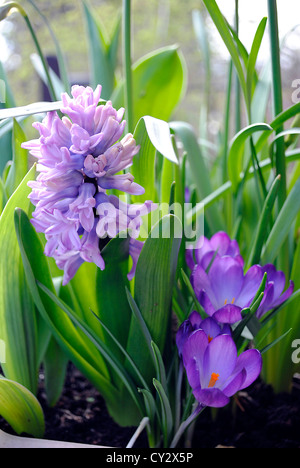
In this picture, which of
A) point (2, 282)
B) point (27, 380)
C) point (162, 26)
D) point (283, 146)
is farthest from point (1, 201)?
point (162, 26)

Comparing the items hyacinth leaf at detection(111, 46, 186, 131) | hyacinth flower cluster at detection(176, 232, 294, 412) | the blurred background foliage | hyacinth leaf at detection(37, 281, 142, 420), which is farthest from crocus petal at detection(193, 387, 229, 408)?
the blurred background foliage

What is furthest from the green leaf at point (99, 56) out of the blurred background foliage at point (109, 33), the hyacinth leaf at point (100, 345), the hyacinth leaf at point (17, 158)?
the blurred background foliage at point (109, 33)

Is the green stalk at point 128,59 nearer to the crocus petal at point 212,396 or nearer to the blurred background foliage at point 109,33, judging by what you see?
the crocus petal at point 212,396

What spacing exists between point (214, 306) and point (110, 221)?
6.2 inches

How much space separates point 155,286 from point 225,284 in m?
0.08

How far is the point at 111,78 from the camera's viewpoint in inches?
30.1

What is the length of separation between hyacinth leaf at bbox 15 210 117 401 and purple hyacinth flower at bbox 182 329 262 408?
13 cm

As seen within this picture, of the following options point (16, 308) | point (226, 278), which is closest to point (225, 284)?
point (226, 278)

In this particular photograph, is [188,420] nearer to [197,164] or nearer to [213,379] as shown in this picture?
[213,379]

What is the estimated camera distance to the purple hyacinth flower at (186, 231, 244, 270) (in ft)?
1.62

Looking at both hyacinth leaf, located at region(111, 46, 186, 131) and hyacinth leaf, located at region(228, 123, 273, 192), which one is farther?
hyacinth leaf, located at region(111, 46, 186, 131)

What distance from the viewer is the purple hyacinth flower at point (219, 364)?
15.0 inches

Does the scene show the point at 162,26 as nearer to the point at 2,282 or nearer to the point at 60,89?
the point at 60,89

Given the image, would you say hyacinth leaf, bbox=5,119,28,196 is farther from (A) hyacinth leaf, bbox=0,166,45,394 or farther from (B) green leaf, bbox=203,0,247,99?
(B) green leaf, bbox=203,0,247,99
